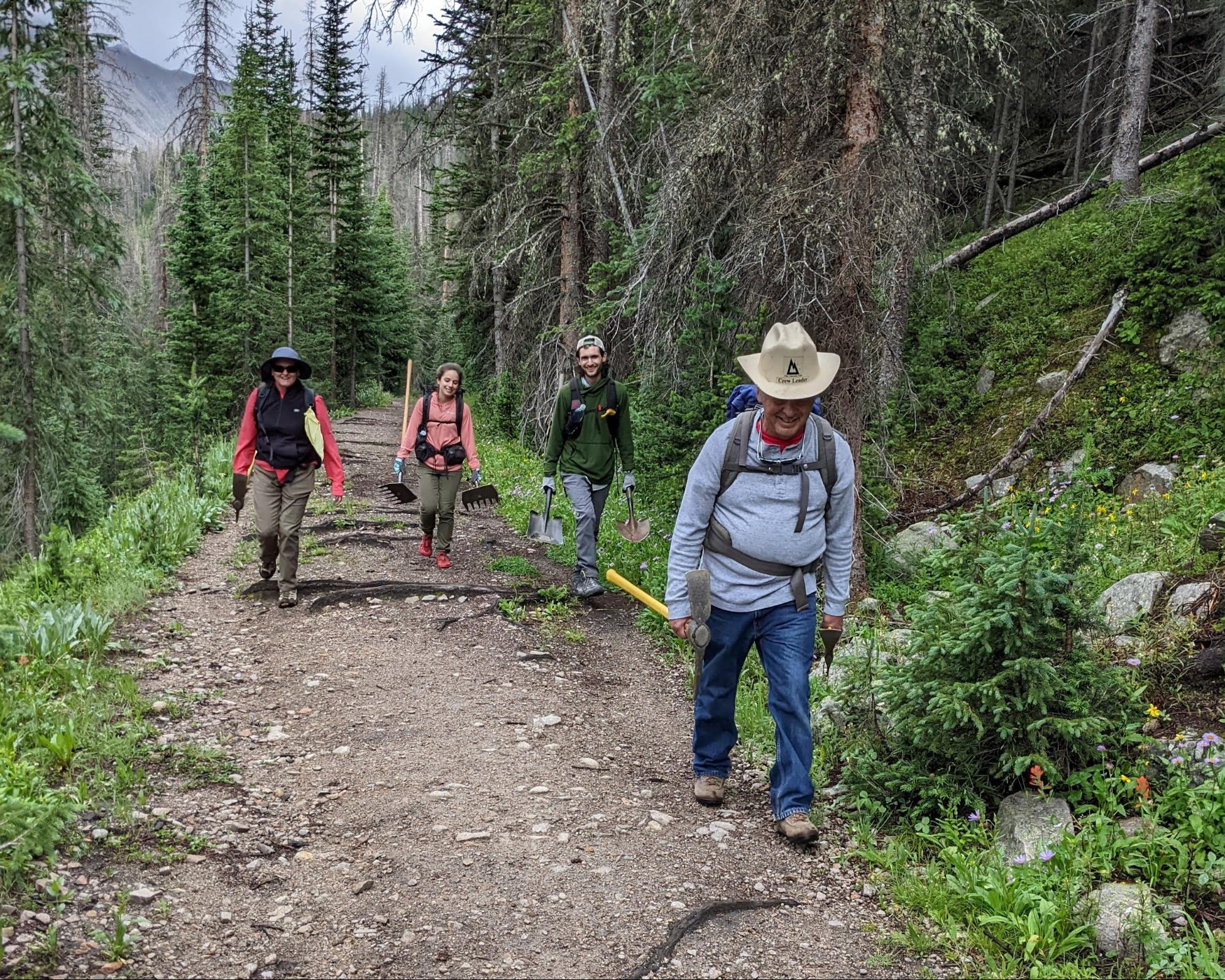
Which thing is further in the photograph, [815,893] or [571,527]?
[571,527]

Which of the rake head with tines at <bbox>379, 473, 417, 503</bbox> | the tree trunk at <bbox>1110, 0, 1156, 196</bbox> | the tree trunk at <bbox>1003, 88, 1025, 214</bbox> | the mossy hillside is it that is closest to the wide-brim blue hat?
the rake head with tines at <bbox>379, 473, 417, 503</bbox>

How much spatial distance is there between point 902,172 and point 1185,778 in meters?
5.14

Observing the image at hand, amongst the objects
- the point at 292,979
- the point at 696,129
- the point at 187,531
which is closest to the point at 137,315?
the point at 187,531

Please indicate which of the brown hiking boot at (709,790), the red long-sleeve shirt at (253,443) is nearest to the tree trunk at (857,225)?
the brown hiking boot at (709,790)

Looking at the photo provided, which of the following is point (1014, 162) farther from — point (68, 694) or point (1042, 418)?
point (68, 694)

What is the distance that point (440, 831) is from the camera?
4285 millimetres

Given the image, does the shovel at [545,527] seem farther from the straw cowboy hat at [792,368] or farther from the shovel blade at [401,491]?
the straw cowboy hat at [792,368]

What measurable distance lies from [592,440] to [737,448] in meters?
4.13

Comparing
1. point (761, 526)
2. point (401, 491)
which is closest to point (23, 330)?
point (401, 491)

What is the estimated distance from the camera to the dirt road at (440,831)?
339 cm

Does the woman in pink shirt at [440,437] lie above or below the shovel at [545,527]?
above

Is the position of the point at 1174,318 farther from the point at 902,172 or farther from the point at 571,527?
the point at 571,527

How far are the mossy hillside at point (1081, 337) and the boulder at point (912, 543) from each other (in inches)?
59.9

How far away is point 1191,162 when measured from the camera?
15.0 metres
